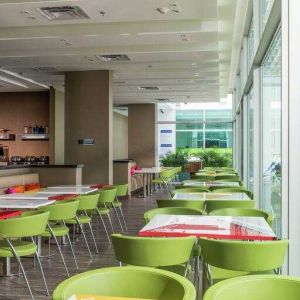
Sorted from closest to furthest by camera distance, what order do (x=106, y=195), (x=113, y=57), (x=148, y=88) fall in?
(x=106, y=195) < (x=113, y=57) < (x=148, y=88)

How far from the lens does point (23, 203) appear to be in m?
5.37

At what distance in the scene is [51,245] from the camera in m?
6.78

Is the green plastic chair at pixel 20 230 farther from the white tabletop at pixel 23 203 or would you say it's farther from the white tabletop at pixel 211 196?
the white tabletop at pixel 211 196

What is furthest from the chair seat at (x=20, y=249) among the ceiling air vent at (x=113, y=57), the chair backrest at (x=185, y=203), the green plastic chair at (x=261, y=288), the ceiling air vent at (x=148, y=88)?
the ceiling air vent at (x=148, y=88)

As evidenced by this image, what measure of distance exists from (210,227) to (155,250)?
2.67ft

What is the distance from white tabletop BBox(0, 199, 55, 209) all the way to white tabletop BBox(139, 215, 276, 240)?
5.73ft

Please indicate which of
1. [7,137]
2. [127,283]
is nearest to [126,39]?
[127,283]

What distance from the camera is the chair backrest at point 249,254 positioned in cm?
273

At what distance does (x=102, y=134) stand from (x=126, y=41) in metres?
3.50

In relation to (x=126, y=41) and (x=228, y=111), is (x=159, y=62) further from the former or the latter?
(x=228, y=111)

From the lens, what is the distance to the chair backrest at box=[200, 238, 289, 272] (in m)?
2.73

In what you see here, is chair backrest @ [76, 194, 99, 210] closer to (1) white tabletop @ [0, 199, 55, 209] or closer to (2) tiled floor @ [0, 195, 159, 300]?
(1) white tabletop @ [0, 199, 55, 209]

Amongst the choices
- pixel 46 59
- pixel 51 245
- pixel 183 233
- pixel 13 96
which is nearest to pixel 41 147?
pixel 13 96

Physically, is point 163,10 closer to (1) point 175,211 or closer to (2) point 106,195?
(2) point 106,195
